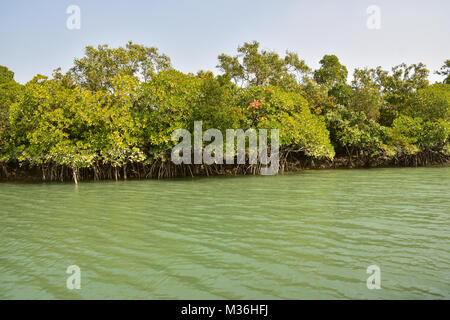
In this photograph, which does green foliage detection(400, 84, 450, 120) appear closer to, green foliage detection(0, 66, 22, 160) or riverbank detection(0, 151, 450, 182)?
riverbank detection(0, 151, 450, 182)

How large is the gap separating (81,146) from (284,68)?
659 inches

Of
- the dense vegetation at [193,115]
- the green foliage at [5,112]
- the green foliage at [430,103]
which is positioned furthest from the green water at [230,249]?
the green foliage at [430,103]

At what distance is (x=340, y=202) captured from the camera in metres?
9.45

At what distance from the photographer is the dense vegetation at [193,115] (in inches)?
698

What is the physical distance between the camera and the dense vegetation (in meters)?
17.7

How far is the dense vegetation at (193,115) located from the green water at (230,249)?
8.87 meters

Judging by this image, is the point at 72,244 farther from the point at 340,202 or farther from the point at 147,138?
the point at 147,138

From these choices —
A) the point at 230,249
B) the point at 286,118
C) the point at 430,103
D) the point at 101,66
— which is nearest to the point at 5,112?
the point at 101,66

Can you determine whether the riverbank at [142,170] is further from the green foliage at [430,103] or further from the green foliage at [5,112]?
the green foliage at [430,103]

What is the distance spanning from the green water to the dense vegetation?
8.87 metres

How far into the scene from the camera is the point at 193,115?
1856 cm

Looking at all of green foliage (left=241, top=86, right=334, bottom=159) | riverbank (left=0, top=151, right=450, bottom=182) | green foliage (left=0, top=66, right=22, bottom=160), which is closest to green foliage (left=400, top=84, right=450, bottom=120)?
riverbank (left=0, top=151, right=450, bottom=182)

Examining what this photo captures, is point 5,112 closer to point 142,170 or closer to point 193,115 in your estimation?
point 142,170

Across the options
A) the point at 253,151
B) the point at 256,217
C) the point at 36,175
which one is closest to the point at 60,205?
the point at 256,217
